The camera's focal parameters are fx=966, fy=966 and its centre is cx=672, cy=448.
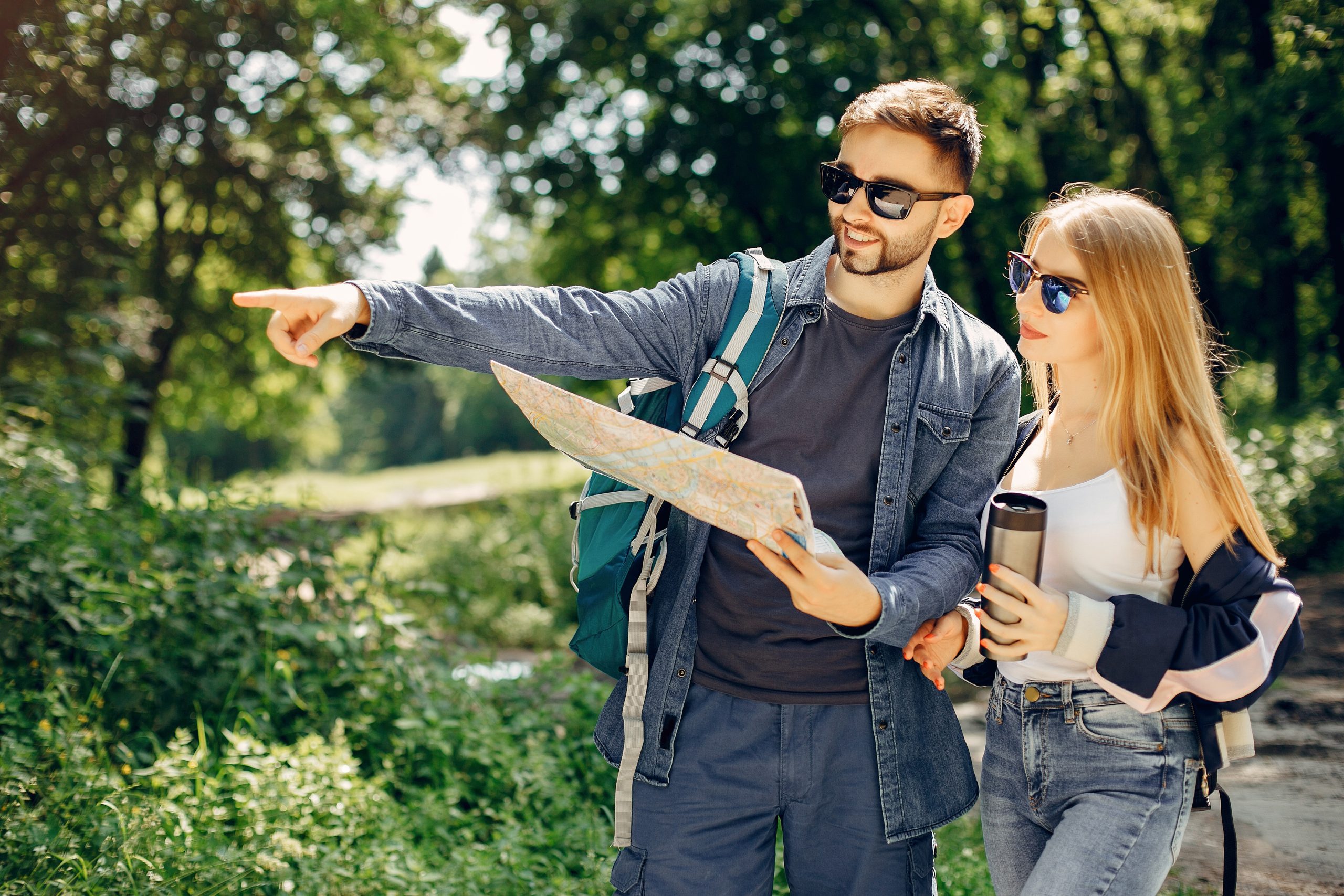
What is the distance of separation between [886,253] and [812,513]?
0.61m

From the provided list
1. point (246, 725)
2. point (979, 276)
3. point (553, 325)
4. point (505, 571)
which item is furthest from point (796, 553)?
point (979, 276)

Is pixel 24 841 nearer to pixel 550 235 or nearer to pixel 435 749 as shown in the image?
pixel 435 749

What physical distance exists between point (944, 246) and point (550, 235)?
6430 mm

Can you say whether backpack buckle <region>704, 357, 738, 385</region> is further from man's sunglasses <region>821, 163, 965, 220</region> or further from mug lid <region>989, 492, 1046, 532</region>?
mug lid <region>989, 492, 1046, 532</region>

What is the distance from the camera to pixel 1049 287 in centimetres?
215

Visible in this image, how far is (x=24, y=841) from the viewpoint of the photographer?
9.92 feet

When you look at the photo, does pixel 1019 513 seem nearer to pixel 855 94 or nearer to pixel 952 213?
pixel 952 213

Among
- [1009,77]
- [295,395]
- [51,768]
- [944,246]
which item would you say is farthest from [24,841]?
[295,395]

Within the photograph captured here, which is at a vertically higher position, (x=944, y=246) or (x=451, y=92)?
(x=451, y=92)

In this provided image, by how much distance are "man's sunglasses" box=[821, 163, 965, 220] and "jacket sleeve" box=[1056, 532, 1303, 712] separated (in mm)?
957

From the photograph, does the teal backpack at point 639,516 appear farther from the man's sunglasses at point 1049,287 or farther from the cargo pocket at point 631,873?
the man's sunglasses at point 1049,287

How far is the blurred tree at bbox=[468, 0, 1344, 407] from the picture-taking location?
13.1m

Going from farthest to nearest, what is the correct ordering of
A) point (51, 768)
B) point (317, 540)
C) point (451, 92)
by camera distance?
point (451, 92)
point (317, 540)
point (51, 768)

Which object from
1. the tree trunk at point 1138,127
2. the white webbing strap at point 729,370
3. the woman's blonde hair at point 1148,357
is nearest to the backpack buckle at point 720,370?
the white webbing strap at point 729,370
